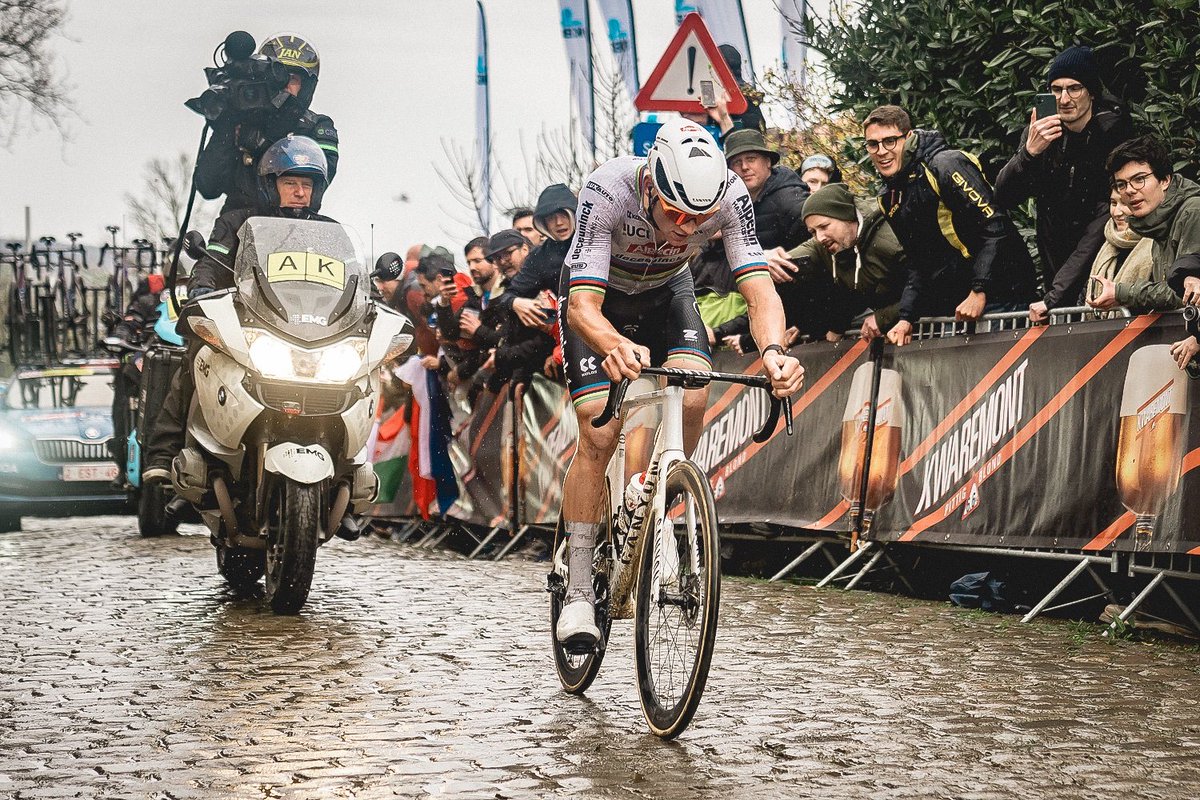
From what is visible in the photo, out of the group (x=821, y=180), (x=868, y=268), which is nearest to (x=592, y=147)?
(x=821, y=180)

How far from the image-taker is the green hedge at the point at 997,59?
9867 millimetres

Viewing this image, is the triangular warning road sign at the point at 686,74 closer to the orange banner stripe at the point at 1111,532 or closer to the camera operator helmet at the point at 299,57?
the camera operator helmet at the point at 299,57

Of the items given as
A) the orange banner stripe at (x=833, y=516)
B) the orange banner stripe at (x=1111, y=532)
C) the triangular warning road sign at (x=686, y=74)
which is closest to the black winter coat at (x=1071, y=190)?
the orange banner stripe at (x=1111, y=532)

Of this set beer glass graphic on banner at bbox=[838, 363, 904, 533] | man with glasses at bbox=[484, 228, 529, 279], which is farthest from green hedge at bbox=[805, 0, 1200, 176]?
man with glasses at bbox=[484, 228, 529, 279]

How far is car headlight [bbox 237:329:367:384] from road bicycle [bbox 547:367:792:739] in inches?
115

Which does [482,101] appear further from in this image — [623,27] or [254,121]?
[254,121]

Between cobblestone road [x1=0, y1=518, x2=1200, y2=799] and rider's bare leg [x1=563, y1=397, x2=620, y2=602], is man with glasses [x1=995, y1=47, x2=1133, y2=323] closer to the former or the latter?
cobblestone road [x1=0, y1=518, x2=1200, y2=799]

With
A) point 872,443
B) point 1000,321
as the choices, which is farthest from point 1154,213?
point 872,443

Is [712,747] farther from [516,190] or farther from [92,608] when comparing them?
[516,190]

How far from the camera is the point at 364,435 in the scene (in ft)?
30.1

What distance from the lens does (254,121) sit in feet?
33.6

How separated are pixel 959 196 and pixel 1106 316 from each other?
4.36ft

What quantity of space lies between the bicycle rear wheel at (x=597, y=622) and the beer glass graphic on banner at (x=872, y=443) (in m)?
3.63

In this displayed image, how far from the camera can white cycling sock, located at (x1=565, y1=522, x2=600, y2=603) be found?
6.43 meters
